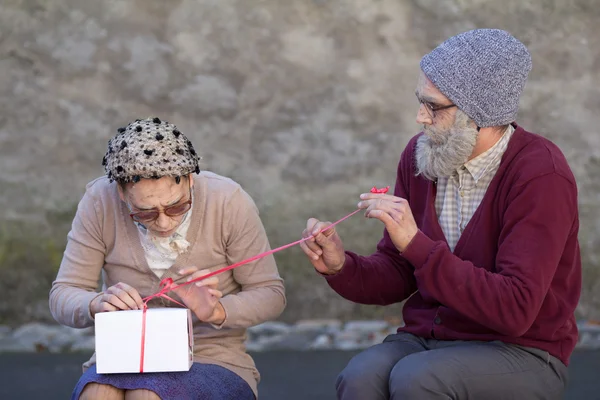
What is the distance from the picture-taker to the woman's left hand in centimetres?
337

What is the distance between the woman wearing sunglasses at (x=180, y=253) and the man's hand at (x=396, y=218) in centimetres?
59

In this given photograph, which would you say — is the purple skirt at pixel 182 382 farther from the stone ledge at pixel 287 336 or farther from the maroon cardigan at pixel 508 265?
the stone ledge at pixel 287 336

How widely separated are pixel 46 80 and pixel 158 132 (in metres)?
2.88

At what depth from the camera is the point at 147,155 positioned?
3322 mm

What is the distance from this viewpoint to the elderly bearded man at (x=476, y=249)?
10.4 feet

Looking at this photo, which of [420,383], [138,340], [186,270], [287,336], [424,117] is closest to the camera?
[420,383]

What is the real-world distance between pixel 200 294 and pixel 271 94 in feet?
9.16

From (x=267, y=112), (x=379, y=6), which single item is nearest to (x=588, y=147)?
(x=379, y=6)

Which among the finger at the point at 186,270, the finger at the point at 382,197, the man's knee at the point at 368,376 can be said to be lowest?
the man's knee at the point at 368,376

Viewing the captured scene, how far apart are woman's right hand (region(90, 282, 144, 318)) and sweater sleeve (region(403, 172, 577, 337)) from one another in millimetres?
901

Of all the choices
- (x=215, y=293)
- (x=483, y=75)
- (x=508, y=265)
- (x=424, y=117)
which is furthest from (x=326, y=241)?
(x=483, y=75)

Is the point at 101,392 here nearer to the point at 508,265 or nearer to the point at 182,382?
the point at 182,382

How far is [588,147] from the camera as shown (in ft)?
19.8

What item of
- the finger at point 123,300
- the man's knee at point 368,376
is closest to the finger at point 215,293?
the finger at point 123,300
